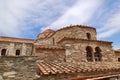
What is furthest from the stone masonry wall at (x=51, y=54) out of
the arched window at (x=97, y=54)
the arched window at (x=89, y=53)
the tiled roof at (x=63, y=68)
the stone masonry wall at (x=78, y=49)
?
the arched window at (x=97, y=54)

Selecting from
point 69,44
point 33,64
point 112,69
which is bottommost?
point 112,69

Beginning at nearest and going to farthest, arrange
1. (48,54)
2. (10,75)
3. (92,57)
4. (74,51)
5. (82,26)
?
(10,75) < (48,54) < (74,51) < (92,57) < (82,26)

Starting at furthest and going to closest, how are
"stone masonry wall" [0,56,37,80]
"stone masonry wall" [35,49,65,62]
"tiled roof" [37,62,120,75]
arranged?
"stone masonry wall" [35,49,65,62], "tiled roof" [37,62,120,75], "stone masonry wall" [0,56,37,80]

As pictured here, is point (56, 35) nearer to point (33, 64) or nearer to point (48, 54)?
point (48, 54)

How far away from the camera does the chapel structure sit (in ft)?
Answer: 19.7

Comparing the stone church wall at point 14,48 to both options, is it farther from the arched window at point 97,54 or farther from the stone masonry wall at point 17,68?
the stone masonry wall at point 17,68

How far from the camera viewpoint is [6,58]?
190 inches

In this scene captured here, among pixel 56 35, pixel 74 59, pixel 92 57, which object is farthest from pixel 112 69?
pixel 56 35

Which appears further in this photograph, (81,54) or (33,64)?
(81,54)

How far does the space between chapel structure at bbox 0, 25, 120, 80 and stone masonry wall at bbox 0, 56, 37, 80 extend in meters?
0.53

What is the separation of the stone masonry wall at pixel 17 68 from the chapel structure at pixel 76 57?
0.53 m

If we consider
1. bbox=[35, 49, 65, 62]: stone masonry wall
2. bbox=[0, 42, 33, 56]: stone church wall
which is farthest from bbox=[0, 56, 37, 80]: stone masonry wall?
bbox=[0, 42, 33, 56]: stone church wall

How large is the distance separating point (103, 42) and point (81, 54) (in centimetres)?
326

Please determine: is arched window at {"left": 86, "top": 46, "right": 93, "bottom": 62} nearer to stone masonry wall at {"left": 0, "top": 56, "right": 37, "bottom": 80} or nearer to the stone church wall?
stone masonry wall at {"left": 0, "top": 56, "right": 37, "bottom": 80}
